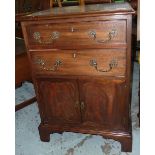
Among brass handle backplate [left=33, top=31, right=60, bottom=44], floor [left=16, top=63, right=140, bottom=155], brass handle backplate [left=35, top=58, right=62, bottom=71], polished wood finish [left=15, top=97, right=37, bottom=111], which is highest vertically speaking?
brass handle backplate [left=33, top=31, right=60, bottom=44]

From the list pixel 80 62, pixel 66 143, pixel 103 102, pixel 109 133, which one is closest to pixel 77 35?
pixel 80 62

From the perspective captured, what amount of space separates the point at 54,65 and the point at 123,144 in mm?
740

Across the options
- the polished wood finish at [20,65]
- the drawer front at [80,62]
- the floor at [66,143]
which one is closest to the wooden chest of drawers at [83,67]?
the drawer front at [80,62]

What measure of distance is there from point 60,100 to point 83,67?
0.33 meters

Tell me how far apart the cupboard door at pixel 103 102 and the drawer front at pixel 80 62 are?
0.08 m

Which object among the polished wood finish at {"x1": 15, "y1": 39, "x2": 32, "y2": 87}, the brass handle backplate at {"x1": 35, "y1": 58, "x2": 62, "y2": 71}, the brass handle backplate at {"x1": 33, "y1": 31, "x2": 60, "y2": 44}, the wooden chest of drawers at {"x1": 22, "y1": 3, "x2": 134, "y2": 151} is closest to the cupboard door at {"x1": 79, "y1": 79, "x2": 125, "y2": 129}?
the wooden chest of drawers at {"x1": 22, "y1": 3, "x2": 134, "y2": 151}

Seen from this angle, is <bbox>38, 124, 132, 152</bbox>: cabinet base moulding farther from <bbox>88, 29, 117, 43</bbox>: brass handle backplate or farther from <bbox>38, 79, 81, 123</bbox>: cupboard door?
<bbox>88, 29, 117, 43</bbox>: brass handle backplate

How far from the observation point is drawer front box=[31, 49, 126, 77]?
1405mm

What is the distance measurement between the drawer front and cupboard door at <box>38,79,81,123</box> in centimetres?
9

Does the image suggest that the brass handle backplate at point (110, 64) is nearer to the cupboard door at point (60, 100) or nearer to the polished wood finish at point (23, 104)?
the cupboard door at point (60, 100)

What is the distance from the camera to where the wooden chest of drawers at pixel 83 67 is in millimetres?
1352

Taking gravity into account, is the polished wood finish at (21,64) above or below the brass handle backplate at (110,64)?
below

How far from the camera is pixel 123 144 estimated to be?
1.64 m
